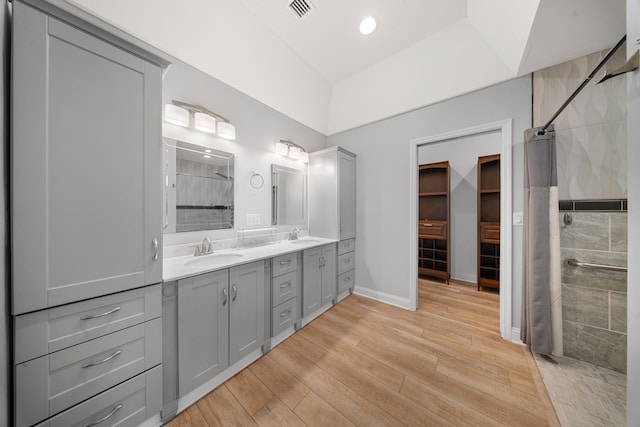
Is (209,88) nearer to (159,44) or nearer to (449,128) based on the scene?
(159,44)

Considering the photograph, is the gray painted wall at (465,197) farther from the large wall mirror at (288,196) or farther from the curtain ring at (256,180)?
the curtain ring at (256,180)

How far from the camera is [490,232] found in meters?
2.99

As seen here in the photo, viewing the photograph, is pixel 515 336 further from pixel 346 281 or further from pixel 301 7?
pixel 301 7

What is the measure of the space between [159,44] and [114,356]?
81.6 inches

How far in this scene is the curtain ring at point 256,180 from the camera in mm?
2283

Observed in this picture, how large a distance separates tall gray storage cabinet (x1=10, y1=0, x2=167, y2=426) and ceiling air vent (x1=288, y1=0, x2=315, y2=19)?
1.39 m

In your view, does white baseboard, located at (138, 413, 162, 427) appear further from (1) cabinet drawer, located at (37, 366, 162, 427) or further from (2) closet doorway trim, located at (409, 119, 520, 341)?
(2) closet doorway trim, located at (409, 119, 520, 341)

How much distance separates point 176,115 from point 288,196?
141 centimetres

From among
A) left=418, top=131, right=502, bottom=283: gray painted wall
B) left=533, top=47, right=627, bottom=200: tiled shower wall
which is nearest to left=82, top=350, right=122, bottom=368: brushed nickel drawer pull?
left=533, top=47, right=627, bottom=200: tiled shower wall

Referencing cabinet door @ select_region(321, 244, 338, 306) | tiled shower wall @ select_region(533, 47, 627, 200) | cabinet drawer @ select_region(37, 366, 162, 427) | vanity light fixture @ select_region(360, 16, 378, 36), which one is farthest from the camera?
cabinet door @ select_region(321, 244, 338, 306)

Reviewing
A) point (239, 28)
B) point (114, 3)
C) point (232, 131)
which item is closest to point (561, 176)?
point (232, 131)

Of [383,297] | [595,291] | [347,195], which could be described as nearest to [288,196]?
[347,195]

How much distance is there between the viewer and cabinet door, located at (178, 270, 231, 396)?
123 cm

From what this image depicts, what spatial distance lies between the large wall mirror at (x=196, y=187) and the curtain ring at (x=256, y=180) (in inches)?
9.9
